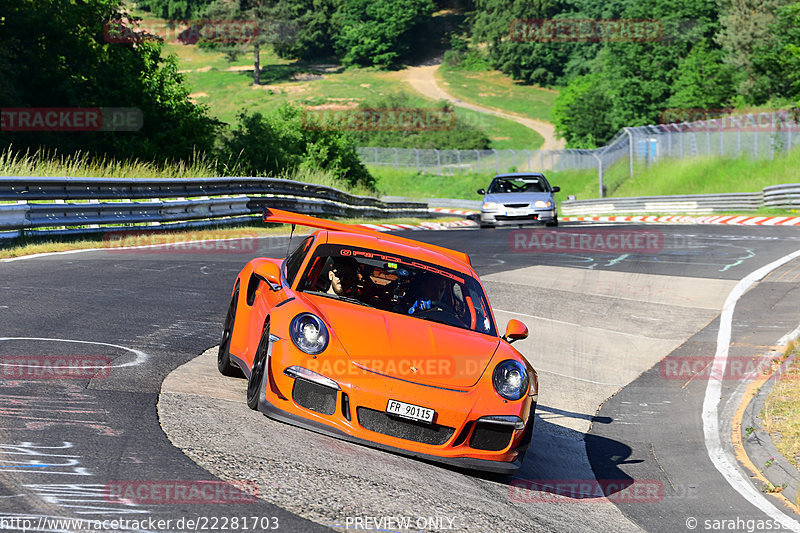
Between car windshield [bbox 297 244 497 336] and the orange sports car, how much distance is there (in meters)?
0.01

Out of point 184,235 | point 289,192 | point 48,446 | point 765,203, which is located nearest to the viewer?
point 48,446

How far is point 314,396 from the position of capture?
6.28 m

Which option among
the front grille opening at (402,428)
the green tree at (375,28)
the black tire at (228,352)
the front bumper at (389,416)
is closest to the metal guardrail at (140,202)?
the black tire at (228,352)

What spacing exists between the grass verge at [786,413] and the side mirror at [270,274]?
424cm

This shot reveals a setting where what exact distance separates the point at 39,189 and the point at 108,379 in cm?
983

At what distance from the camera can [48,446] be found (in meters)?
5.35

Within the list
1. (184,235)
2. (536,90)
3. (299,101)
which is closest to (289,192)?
(184,235)

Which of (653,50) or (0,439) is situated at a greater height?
(653,50)

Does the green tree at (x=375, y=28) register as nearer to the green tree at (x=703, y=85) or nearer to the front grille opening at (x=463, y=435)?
the green tree at (x=703, y=85)

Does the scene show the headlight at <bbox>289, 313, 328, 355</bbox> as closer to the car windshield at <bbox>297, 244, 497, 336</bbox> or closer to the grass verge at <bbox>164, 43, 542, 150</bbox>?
the car windshield at <bbox>297, 244, 497, 336</bbox>

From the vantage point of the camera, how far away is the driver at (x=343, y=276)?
7586mm

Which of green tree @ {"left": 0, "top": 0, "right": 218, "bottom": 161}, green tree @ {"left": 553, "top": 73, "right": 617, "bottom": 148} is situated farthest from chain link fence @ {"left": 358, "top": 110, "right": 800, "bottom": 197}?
green tree @ {"left": 0, "top": 0, "right": 218, "bottom": 161}

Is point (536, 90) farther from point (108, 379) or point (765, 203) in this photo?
point (108, 379)

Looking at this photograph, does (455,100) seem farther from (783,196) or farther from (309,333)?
(309,333)
